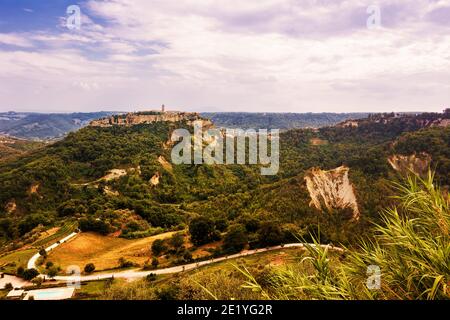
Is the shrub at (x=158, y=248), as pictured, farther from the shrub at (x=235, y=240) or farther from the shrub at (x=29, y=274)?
the shrub at (x=29, y=274)

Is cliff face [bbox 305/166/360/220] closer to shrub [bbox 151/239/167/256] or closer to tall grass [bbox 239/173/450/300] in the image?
shrub [bbox 151/239/167/256]

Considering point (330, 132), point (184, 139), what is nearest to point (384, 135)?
point (330, 132)

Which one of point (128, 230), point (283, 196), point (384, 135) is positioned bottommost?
point (128, 230)

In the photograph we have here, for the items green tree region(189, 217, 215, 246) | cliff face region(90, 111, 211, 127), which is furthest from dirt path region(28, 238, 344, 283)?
cliff face region(90, 111, 211, 127)

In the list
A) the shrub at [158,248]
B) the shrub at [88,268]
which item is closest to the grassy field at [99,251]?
the shrub at [158,248]

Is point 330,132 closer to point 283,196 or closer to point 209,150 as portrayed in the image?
point 209,150

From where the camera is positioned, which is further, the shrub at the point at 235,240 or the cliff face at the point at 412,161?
the cliff face at the point at 412,161
